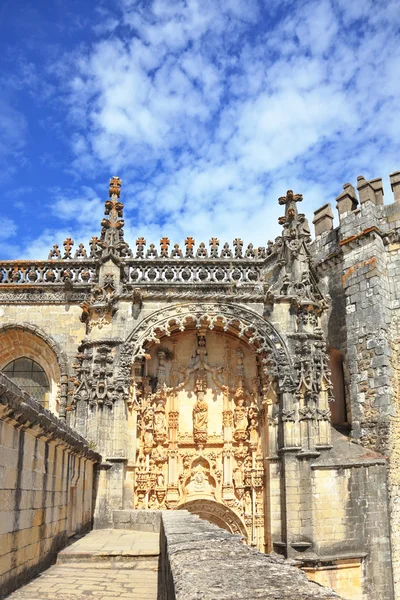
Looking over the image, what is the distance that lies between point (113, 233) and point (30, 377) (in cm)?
437

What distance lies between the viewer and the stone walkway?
5602mm

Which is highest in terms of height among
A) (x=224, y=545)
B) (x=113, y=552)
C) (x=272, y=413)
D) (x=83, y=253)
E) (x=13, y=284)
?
(x=83, y=253)

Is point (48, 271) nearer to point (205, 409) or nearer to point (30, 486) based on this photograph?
point (205, 409)

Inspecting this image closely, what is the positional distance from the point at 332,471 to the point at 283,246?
5518 mm

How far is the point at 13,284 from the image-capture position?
15305mm

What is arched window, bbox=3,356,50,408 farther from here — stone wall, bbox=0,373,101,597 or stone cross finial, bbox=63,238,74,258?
stone wall, bbox=0,373,101,597

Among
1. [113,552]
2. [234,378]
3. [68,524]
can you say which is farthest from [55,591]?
[234,378]

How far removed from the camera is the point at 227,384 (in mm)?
14945

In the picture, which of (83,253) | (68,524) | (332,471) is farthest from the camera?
(83,253)

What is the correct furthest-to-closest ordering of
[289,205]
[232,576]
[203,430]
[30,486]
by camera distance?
[289,205], [203,430], [30,486], [232,576]

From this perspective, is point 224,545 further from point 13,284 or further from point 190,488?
point 13,284

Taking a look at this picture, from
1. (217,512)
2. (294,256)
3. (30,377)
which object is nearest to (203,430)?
(217,512)

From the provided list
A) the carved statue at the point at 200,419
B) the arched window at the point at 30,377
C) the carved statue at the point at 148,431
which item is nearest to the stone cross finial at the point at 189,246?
the carved statue at the point at 200,419

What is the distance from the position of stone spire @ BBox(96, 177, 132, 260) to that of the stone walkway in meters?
7.18
